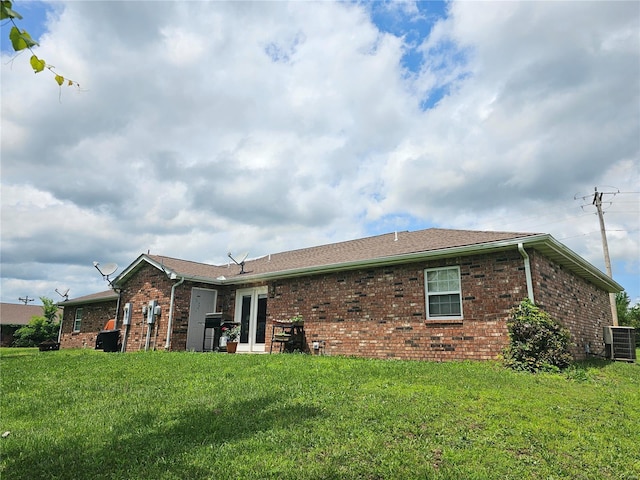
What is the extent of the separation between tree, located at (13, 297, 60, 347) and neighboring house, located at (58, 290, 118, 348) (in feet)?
29.8

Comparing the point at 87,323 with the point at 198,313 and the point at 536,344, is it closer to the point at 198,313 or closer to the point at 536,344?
the point at 198,313

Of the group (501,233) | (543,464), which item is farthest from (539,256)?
(543,464)

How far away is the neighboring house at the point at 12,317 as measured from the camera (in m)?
36.4

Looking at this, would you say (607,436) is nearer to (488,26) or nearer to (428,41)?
(488,26)

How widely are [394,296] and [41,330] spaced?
1209 inches

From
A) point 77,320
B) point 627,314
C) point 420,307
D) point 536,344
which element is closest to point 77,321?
point 77,320

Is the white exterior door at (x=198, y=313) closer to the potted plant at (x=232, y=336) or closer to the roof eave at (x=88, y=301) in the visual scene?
the potted plant at (x=232, y=336)

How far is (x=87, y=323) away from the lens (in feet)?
70.5

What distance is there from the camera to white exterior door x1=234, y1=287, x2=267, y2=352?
14.2m

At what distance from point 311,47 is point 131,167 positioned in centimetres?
782

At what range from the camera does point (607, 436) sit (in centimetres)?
440

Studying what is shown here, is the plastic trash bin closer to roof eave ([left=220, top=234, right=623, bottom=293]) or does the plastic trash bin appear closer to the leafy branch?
roof eave ([left=220, top=234, right=623, bottom=293])

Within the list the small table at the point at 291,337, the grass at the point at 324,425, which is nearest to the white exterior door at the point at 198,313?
the small table at the point at 291,337

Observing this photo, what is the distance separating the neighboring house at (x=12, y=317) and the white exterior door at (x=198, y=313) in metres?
29.7
